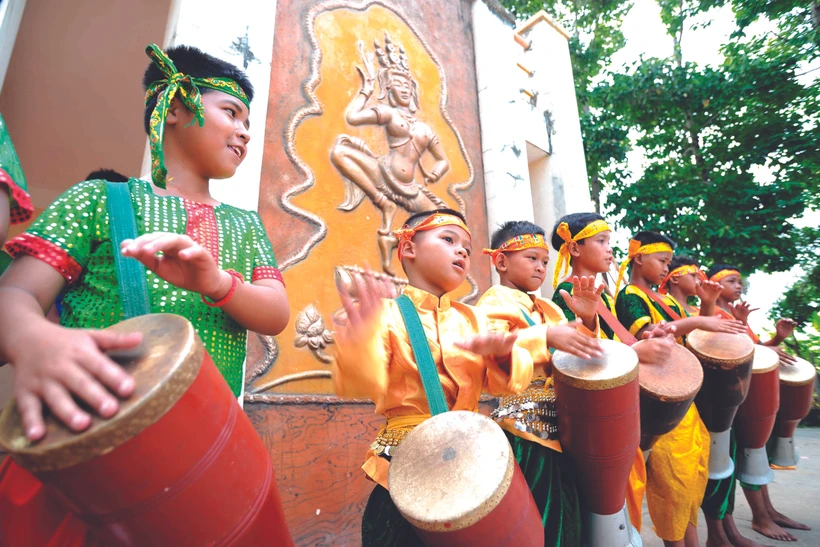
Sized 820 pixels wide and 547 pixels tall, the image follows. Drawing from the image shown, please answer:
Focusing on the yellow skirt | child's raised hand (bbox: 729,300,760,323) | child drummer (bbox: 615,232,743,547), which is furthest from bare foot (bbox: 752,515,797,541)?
child's raised hand (bbox: 729,300,760,323)

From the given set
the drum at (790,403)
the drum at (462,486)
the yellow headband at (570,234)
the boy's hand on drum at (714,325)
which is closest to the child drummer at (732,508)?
the drum at (790,403)

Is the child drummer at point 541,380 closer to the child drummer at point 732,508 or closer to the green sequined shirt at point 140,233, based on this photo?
the green sequined shirt at point 140,233

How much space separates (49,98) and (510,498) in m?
5.32

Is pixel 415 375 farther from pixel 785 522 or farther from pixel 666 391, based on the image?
pixel 785 522

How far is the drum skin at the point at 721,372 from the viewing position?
2621 mm

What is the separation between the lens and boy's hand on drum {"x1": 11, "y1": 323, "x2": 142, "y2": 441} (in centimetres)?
66

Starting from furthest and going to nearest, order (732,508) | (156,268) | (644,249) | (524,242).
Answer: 1. (644,249)
2. (732,508)
3. (524,242)
4. (156,268)

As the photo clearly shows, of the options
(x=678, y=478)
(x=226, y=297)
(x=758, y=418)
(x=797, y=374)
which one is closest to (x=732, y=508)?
(x=758, y=418)

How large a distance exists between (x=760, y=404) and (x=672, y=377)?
1694 mm

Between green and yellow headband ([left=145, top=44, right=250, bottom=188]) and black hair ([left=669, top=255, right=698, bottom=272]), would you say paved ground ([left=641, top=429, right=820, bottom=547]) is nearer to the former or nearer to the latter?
black hair ([left=669, top=255, right=698, bottom=272])

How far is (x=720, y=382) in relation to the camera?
2676 millimetres

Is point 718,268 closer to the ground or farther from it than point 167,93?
closer to the ground

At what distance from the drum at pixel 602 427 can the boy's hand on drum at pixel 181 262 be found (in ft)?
3.93

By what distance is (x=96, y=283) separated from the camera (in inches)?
42.0
